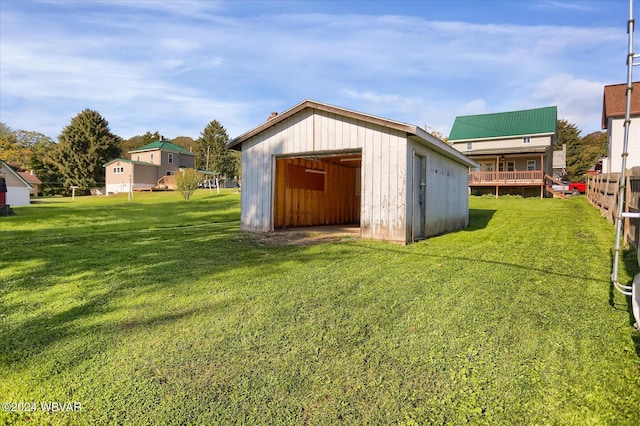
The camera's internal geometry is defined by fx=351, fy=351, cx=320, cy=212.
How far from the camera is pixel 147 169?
139 ft

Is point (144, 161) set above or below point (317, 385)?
above

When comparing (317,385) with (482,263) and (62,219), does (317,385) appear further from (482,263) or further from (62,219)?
(62,219)

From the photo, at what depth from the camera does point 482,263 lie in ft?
18.2

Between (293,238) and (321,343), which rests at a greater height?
(293,238)

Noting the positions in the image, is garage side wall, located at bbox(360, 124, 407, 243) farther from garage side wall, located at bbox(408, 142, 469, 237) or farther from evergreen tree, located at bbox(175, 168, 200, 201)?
evergreen tree, located at bbox(175, 168, 200, 201)

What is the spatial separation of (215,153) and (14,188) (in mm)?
25397

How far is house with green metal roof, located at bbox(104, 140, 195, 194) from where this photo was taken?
132 feet

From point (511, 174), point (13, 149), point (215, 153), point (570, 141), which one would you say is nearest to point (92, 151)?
point (215, 153)

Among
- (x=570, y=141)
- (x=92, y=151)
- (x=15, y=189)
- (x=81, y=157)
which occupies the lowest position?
(x=15, y=189)

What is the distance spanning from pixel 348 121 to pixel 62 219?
1353 centimetres

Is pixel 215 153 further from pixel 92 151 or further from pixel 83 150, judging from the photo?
pixel 83 150

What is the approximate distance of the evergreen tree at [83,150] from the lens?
41719 mm

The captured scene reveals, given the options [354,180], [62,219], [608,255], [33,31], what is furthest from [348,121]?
[62,219]

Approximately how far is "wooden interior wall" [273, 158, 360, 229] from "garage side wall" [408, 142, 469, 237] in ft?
14.2
